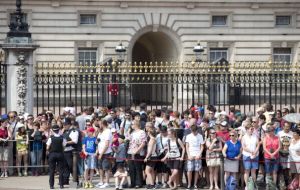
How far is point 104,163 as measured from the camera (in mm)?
25422

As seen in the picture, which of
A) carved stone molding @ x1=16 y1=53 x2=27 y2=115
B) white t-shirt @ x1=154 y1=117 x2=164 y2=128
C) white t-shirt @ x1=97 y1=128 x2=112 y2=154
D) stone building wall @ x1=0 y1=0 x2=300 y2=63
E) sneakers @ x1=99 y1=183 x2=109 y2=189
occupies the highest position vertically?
stone building wall @ x1=0 y1=0 x2=300 y2=63

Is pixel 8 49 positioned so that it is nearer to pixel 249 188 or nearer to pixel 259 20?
pixel 249 188

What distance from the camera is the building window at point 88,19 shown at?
5284 centimetres

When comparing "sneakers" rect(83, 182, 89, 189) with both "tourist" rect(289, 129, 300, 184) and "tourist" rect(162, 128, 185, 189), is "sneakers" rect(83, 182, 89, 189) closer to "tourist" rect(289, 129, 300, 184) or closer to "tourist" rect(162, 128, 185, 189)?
"tourist" rect(162, 128, 185, 189)

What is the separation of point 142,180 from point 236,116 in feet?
17.0

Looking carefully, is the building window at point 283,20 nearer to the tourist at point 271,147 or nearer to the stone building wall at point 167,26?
the stone building wall at point 167,26

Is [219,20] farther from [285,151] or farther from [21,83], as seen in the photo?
[285,151]

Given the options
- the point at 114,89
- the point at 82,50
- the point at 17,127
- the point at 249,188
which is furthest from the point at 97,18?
the point at 249,188

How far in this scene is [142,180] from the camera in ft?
84.1

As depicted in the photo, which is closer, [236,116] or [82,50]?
[236,116]

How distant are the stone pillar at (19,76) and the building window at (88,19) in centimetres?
2160

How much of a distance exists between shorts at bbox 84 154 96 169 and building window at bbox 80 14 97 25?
27.9 metres

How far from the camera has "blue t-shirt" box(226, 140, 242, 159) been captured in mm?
24547

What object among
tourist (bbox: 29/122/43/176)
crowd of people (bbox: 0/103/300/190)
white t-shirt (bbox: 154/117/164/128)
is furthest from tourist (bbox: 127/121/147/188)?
tourist (bbox: 29/122/43/176)
